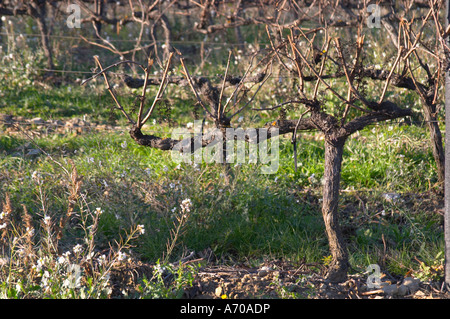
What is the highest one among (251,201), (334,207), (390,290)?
(334,207)

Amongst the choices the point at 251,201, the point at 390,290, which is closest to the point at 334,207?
the point at 390,290

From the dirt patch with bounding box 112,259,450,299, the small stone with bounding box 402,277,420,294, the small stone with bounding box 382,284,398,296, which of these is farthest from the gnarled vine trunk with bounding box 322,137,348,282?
the small stone with bounding box 402,277,420,294

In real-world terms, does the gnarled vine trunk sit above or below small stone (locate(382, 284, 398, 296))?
above

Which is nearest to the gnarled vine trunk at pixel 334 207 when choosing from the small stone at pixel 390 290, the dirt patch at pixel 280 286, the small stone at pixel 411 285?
the dirt patch at pixel 280 286

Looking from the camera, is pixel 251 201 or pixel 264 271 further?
pixel 251 201

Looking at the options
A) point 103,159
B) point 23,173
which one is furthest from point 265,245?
point 23,173

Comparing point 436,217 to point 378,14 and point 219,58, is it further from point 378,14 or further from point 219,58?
point 219,58

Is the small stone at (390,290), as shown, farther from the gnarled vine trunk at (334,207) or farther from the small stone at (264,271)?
the small stone at (264,271)

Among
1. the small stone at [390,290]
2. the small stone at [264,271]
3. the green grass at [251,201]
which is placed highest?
the green grass at [251,201]

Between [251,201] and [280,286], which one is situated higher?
[251,201]

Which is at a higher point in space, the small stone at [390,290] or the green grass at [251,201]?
the green grass at [251,201]

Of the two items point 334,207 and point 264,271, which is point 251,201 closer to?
point 264,271

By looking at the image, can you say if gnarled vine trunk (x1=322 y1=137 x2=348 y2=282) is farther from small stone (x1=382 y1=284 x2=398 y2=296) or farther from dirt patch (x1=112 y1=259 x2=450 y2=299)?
small stone (x1=382 y1=284 x2=398 y2=296)
